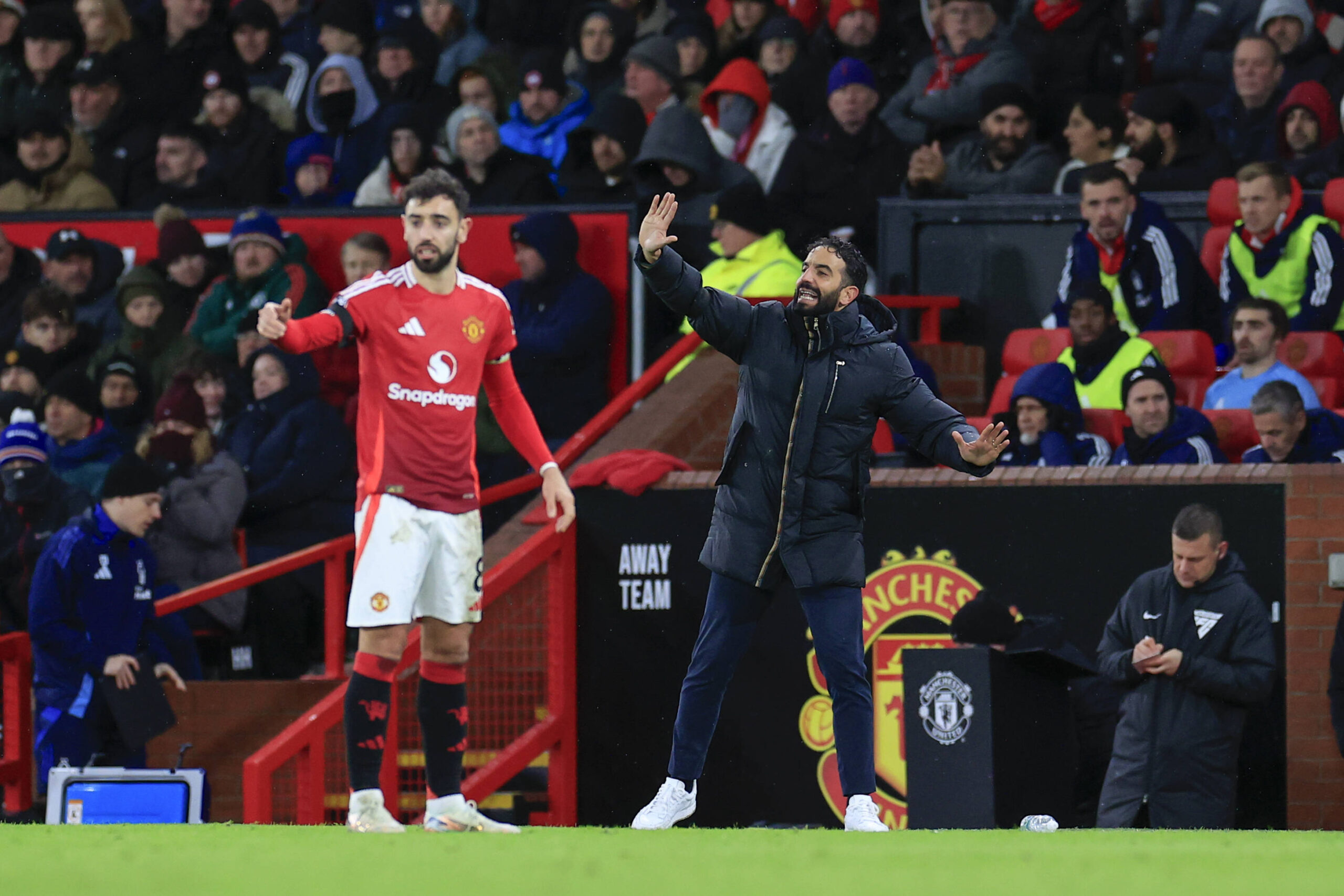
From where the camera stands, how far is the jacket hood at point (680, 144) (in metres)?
11.5

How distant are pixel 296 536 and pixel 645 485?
2652 millimetres

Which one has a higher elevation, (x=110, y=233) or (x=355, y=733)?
(x=110, y=233)

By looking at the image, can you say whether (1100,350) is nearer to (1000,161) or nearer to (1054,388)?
(1054,388)

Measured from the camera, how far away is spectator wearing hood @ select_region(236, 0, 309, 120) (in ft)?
47.8

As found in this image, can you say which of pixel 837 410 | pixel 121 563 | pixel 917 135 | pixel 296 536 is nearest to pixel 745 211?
pixel 917 135

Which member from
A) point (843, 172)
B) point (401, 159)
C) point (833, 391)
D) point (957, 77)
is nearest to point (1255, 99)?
point (957, 77)

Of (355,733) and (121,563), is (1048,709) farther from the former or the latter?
(121,563)

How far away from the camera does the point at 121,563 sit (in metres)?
9.24

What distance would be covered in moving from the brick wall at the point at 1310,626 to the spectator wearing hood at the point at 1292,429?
358 millimetres

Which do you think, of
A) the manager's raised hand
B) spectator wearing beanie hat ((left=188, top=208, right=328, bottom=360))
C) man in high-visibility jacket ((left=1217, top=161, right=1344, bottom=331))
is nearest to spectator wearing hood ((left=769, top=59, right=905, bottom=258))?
man in high-visibility jacket ((left=1217, top=161, right=1344, bottom=331))

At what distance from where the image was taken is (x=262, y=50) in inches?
578

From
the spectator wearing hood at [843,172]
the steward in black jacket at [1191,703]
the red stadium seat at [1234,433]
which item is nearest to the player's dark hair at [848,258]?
the steward in black jacket at [1191,703]

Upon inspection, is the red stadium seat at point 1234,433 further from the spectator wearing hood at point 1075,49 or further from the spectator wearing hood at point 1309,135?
the spectator wearing hood at point 1075,49

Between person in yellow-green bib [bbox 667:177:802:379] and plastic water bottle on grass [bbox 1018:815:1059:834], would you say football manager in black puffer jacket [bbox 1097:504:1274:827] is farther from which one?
person in yellow-green bib [bbox 667:177:802:379]
